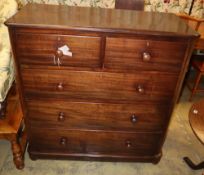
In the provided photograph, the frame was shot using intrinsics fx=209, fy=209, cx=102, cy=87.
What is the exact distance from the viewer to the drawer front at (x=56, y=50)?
107 centimetres

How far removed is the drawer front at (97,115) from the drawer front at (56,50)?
0.28 metres

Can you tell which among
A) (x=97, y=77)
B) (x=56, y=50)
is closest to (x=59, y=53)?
(x=56, y=50)

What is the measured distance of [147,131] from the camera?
4.71 feet

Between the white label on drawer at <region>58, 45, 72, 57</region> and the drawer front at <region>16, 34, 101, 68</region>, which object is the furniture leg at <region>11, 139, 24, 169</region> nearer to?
the drawer front at <region>16, 34, 101, 68</region>

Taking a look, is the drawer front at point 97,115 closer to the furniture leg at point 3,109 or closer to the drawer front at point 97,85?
the drawer front at point 97,85

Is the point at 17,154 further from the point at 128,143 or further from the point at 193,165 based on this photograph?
the point at 193,165

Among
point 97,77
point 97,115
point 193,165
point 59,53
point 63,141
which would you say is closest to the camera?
point 59,53

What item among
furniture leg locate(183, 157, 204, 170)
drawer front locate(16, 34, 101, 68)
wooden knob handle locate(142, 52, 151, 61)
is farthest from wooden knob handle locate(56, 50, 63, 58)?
furniture leg locate(183, 157, 204, 170)

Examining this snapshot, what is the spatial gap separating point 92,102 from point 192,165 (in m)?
0.97

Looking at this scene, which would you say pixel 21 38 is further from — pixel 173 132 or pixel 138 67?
pixel 173 132

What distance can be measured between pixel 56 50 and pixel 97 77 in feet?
0.89

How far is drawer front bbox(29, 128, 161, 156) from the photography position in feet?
4.74

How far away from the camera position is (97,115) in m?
1.35

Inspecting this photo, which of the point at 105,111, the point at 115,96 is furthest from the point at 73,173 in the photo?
the point at 115,96
